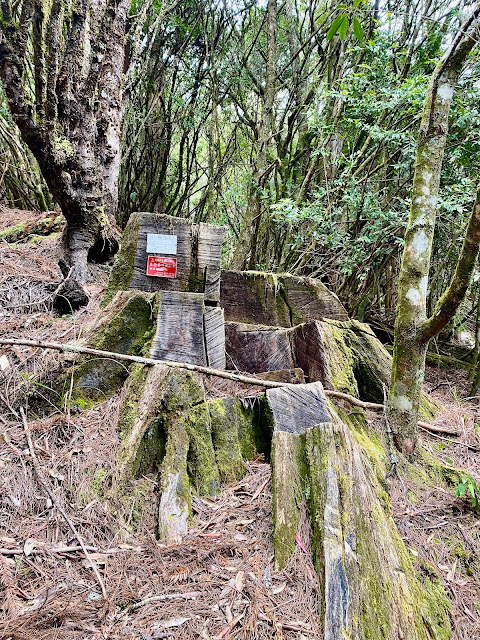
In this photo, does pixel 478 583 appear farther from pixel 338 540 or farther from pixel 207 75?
pixel 207 75

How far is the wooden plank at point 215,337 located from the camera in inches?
108

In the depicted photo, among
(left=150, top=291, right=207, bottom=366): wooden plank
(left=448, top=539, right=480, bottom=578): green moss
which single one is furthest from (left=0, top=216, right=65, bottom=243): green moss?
(left=448, top=539, right=480, bottom=578): green moss

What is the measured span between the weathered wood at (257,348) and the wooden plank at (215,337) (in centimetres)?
23

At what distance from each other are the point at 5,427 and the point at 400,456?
2.43m

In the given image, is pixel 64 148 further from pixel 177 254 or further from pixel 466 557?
pixel 466 557

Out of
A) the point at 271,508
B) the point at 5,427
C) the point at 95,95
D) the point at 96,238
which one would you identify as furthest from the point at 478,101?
the point at 5,427

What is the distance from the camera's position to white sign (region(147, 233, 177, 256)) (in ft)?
9.73

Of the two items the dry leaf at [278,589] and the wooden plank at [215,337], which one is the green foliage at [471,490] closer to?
the dry leaf at [278,589]

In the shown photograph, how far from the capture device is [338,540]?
157 cm

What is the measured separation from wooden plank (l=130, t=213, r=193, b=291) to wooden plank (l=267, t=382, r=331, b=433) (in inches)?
49.6

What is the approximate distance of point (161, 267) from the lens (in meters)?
2.99

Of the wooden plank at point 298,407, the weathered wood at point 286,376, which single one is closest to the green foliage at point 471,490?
the wooden plank at point 298,407

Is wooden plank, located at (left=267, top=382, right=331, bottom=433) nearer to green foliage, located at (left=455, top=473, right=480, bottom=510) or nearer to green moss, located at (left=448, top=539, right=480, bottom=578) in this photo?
green foliage, located at (left=455, top=473, right=480, bottom=510)

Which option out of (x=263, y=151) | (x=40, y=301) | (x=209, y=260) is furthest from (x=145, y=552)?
(x=263, y=151)
